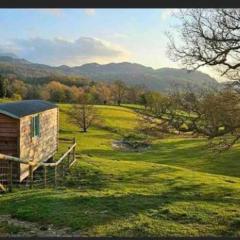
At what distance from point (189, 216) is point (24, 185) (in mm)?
8311

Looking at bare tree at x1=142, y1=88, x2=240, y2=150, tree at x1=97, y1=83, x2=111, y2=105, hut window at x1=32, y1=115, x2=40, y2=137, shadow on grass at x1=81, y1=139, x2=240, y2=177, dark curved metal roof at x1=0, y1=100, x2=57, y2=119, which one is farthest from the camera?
tree at x1=97, y1=83, x2=111, y2=105

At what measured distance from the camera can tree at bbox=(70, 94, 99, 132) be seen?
46250 millimetres

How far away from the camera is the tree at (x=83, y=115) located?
4625 cm

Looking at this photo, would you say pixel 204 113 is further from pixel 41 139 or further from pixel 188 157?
pixel 188 157

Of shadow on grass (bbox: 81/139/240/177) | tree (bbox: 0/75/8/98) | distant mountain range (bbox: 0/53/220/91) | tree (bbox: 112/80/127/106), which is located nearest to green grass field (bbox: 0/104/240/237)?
distant mountain range (bbox: 0/53/220/91)

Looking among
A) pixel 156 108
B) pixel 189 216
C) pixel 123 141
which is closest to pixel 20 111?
pixel 156 108

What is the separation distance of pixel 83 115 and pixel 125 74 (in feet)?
291

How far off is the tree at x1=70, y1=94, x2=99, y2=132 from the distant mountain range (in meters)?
6.06

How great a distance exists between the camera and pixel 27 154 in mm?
17797

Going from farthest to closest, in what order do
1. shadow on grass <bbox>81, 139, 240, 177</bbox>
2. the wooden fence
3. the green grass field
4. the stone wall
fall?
1. shadow on grass <bbox>81, 139, 240, 177</bbox>
2. the stone wall
3. the wooden fence
4. the green grass field

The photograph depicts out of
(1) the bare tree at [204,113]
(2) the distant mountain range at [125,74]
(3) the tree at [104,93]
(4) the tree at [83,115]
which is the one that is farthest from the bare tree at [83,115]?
(1) the bare tree at [204,113]

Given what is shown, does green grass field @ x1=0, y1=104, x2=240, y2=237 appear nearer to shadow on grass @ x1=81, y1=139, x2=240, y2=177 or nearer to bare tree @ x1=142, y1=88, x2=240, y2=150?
bare tree @ x1=142, y1=88, x2=240, y2=150

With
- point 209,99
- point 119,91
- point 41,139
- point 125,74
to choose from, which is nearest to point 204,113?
point 209,99

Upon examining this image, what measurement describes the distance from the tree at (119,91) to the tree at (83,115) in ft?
28.3
